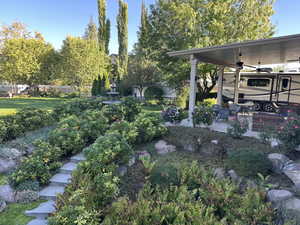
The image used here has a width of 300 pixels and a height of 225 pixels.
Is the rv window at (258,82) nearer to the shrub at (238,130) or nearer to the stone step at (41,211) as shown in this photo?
the shrub at (238,130)

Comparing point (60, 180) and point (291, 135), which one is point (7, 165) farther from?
point (291, 135)

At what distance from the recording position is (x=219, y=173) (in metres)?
3.68

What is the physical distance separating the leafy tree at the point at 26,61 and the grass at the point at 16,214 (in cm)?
1947

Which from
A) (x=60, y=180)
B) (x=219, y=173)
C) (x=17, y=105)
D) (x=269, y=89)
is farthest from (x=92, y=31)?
(x=219, y=173)

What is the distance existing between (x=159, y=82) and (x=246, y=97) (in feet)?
23.9

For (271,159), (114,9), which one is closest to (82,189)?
(271,159)

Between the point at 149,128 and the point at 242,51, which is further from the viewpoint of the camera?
the point at 242,51

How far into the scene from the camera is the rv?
11.0 m

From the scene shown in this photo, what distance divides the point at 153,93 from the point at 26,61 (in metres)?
13.3

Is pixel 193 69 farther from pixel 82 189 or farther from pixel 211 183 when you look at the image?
pixel 82 189

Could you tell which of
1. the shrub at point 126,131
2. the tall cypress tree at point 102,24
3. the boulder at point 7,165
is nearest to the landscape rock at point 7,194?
the boulder at point 7,165

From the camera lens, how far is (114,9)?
25531 millimetres

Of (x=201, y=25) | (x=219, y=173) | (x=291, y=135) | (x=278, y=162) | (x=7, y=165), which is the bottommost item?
(x=7, y=165)

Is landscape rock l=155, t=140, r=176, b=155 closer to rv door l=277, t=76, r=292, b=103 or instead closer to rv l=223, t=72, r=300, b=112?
rv l=223, t=72, r=300, b=112
